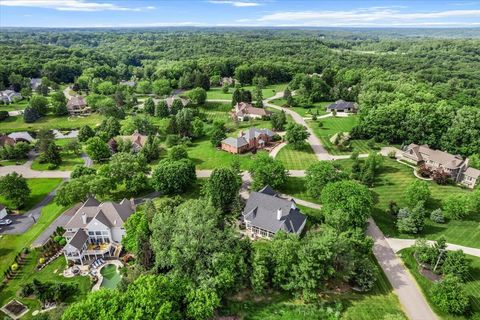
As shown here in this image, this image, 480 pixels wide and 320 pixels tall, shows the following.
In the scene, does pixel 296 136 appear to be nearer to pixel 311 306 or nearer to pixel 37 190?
pixel 311 306

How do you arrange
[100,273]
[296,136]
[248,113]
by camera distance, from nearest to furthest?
[100,273] < [296,136] < [248,113]

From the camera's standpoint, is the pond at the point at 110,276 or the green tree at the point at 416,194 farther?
the green tree at the point at 416,194

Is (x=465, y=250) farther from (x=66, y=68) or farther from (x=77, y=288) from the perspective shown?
(x=66, y=68)

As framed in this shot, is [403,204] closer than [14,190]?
No

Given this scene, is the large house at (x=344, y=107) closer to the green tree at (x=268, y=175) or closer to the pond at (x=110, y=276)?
the green tree at (x=268, y=175)

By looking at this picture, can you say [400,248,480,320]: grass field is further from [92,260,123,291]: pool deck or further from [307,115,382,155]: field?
[92,260,123,291]: pool deck

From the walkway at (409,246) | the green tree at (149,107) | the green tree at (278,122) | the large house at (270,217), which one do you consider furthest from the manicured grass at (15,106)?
the walkway at (409,246)

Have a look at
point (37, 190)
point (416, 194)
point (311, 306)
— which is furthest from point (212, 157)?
point (311, 306)
